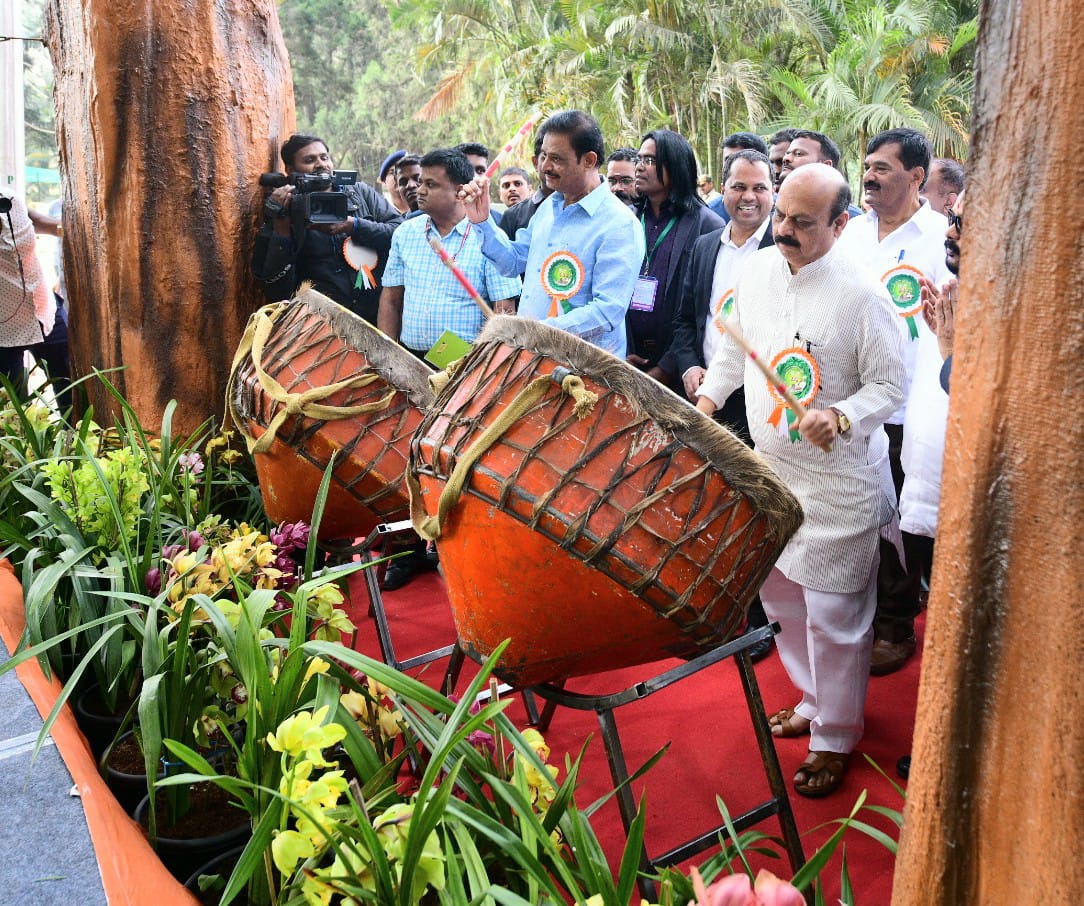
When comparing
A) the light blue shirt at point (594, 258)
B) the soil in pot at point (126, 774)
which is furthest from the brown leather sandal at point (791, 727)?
the soil in pot at point (126, 774)

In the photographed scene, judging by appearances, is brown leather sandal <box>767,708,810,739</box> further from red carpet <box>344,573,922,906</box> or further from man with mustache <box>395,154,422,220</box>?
man with mustache <box>395,154,422,220</box>

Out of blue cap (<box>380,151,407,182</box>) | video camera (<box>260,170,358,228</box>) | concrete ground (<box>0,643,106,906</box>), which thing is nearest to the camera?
concrete ground (<box>0,643,106,906</box>)

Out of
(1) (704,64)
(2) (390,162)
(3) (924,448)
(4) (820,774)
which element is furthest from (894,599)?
(1) (704,64)

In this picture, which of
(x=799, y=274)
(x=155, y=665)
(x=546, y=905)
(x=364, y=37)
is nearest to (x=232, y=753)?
(x=155, y=665)

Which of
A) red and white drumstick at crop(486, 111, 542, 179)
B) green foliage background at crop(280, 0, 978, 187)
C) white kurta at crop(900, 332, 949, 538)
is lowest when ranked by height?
white kurta at crop(900, 332, 949, 538)

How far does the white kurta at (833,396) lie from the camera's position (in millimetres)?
2561

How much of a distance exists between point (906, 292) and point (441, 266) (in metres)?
1.79

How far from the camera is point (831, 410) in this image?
96.5 inches

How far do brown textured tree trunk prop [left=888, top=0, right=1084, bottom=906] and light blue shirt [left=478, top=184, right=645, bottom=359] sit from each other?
99.3 inches

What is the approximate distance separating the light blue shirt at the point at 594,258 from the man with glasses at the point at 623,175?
1.53 metres

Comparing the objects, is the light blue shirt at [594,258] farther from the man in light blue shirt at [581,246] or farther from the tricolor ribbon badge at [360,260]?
the tricolor ribbon badge at [360,260]

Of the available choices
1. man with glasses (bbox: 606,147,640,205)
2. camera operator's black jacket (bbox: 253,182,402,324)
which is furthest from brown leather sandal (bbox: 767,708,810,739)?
man with glasses (bbox: 606,147,640,205)

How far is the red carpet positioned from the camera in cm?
238

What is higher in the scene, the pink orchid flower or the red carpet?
the pink orchid flower
